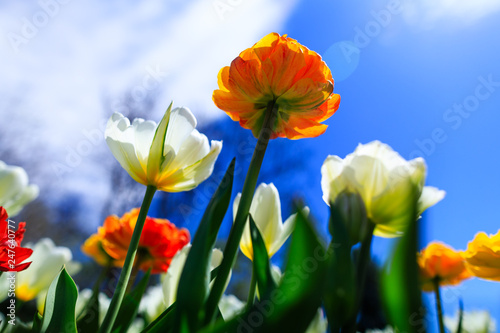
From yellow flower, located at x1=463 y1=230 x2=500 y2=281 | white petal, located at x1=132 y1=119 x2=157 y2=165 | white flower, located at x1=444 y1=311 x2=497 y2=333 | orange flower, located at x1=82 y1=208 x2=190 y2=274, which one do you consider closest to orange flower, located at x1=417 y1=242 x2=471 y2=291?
white flower, located at x1=444 y1=311 x2=497 y2=333

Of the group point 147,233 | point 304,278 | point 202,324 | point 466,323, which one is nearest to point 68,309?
point 202,324

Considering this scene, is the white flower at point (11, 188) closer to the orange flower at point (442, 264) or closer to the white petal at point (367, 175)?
the white petal at point (367, 175)

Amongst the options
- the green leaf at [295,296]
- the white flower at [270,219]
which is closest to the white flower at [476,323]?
the white flower at [270,219]

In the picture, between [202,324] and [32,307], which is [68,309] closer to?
[202,324]

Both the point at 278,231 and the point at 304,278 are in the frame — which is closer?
the point at 304,278

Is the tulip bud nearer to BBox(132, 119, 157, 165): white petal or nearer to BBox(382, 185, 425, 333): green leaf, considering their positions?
BBox(382, 185, 425, 333): green leaf
